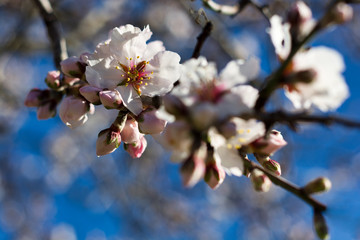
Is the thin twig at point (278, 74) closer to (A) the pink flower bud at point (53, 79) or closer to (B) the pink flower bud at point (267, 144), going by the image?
(B) the pink flower bud at point (267, 144)

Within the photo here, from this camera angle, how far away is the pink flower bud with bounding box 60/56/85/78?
137cm

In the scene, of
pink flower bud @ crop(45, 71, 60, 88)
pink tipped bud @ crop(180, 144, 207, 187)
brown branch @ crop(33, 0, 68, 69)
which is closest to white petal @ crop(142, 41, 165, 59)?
pink flower bud @ crop(45, 71, 60, 88)

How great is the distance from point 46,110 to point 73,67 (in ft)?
0.91

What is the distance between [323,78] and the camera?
0.88 metres

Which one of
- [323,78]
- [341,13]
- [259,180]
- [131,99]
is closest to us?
[341,13]

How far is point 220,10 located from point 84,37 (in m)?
3.57

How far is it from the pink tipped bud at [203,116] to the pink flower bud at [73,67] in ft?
2.46

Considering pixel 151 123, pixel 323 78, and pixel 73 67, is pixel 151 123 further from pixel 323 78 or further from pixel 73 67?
pixel 323 78

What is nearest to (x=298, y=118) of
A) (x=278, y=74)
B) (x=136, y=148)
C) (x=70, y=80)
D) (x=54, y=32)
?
(x=278, y=74)

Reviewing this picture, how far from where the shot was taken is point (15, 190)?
7562 mm

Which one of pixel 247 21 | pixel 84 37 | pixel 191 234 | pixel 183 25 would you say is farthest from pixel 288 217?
pixel 84 37

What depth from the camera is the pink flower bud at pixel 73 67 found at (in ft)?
4.50

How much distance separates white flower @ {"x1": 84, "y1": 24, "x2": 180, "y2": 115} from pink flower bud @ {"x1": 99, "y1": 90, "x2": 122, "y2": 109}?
0.03 m

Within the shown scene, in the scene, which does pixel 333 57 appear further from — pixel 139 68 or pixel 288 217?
pixel 288 217
